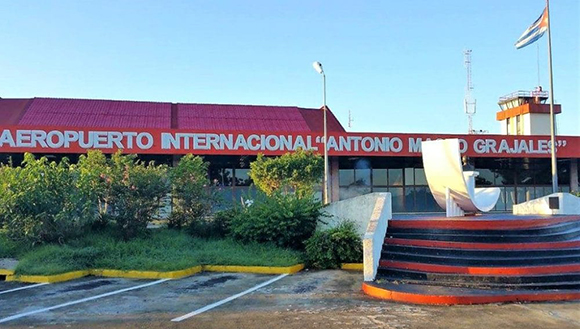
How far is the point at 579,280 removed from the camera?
8.96 m

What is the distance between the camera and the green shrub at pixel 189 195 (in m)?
15.0

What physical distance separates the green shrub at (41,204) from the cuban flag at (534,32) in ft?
56.1

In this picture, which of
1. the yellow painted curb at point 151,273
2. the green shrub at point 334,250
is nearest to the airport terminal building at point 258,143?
the yellow painted curb at point 151,273

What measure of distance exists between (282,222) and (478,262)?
539 centimetres

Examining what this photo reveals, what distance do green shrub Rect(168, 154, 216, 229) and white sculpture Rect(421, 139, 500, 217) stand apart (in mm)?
6814

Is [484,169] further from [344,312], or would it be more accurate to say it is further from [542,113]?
[344,312]

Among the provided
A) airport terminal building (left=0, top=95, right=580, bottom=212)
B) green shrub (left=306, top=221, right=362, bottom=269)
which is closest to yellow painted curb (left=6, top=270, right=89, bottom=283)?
green shrub (left=306, top=221, right=362, bottom=269)

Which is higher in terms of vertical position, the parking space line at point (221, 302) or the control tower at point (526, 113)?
the control tower at point (526, 113)

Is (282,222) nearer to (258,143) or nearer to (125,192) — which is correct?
(125,192)

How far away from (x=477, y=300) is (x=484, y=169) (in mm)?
22810

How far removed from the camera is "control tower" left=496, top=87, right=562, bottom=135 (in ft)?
122

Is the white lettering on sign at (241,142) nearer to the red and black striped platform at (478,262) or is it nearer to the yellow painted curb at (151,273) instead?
the yellow painted curb at (151,273)

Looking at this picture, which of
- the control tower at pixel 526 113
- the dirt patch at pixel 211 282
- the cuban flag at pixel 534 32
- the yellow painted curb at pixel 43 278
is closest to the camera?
the dirt patch at pixel 211 282

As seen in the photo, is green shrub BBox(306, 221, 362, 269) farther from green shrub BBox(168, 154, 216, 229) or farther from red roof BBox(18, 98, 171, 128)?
red roof BBox(18, 98, 171, 128)
